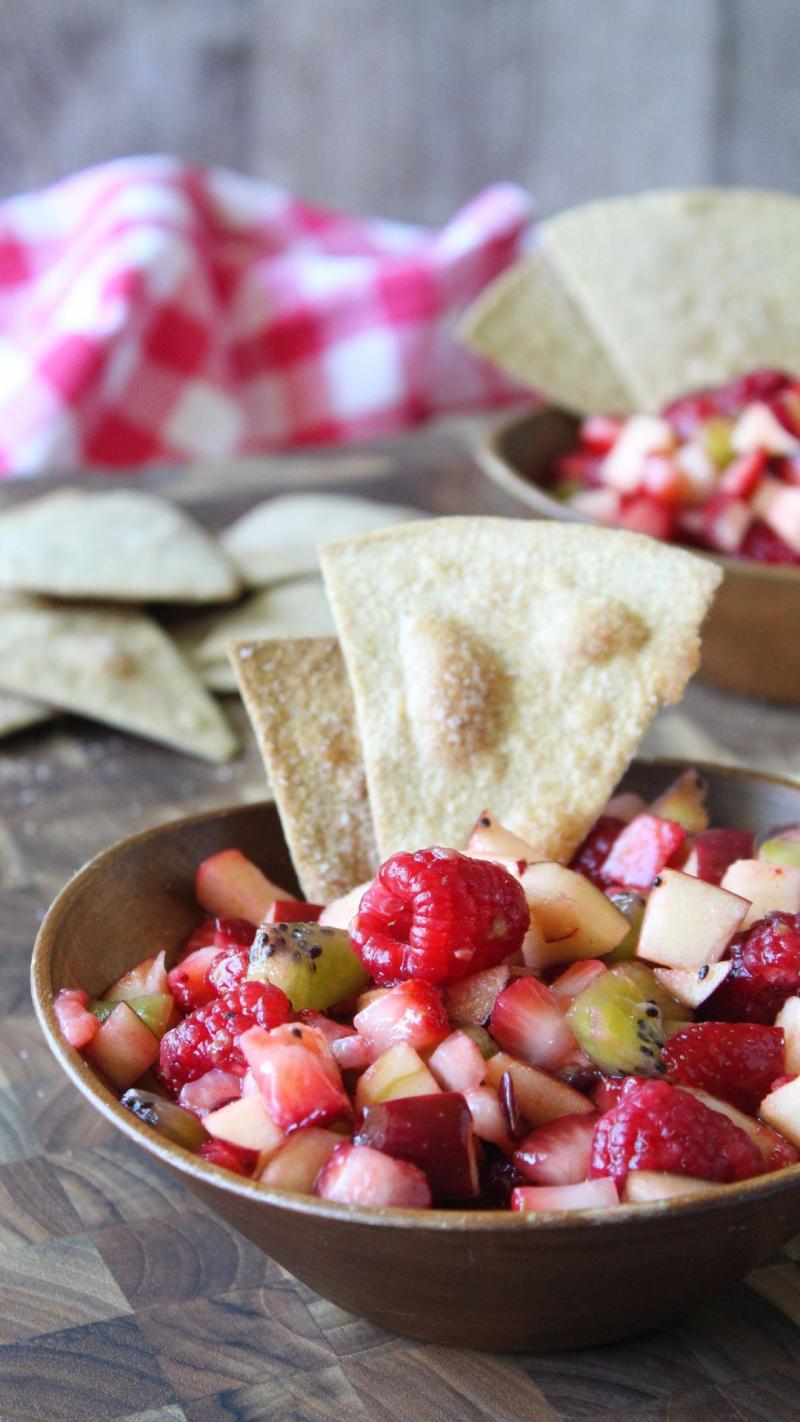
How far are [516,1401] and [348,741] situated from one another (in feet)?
2.32

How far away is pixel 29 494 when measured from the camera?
3051mm

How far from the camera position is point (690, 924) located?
50.3 inches

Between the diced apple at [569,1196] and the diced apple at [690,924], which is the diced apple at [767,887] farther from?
the diced apple at [569,1196]

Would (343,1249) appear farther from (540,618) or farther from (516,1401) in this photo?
(540,618)

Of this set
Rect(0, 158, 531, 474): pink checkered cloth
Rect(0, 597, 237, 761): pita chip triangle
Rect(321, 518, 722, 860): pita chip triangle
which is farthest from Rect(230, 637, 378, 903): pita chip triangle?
Rect(0, 158, 531, 474): pink checkered cloth

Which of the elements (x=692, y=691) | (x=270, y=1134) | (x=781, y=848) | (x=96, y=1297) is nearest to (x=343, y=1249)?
(x=270, y=1134)

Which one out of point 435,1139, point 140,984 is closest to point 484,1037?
point 435,1139

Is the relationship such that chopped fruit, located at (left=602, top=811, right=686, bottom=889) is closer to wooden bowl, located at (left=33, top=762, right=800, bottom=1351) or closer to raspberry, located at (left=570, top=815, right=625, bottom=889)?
raspberry, located at (left=570, top=815, right=625, bottom=889)

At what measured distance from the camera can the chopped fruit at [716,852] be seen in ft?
4.63

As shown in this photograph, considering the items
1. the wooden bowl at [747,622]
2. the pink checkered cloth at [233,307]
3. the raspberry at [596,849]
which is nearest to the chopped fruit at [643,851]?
the raspberry at [596,849]

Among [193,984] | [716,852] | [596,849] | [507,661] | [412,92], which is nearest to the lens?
[193,984]

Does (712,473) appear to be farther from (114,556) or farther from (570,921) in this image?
(570,921)

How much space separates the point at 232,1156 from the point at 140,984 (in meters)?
0.30

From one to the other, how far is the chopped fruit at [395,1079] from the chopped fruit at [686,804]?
1.68ft
